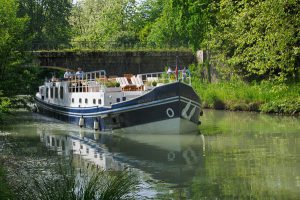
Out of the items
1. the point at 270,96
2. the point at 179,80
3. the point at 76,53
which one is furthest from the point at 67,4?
the point at 179,80

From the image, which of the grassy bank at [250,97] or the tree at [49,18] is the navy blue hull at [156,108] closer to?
the grassy bank at [250,97]

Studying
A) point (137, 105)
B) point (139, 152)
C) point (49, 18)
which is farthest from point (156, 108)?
point (49, 18)

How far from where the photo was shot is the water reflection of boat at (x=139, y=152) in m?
19.2

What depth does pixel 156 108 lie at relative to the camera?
93.0ft

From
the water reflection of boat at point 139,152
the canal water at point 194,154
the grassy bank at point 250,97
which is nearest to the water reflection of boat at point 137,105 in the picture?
the canal water at point 194,154

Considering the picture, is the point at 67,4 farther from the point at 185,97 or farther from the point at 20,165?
Answer: the point at 20,165

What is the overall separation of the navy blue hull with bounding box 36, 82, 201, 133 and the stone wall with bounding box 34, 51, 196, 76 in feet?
76.8

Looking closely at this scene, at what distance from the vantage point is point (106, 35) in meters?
90.3

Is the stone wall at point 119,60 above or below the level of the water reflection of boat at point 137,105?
above

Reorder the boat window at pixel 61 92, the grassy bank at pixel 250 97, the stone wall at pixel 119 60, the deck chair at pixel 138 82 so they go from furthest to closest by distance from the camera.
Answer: the stone wall at pixel 119 60 < the boat window at pixel 61 92 < the grassy bank at pixel 250 97 < the deck chair at pixel 138 82

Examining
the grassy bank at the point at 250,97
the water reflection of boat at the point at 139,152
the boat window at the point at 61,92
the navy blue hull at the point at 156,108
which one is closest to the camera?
the water reflection of boat at the point at 139,152

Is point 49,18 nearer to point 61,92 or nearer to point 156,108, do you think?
point 61,92

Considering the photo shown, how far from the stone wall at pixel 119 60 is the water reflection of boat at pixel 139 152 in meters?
22.9

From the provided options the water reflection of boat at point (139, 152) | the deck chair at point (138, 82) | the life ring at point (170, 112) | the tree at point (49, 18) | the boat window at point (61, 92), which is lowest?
the water reflection of boat at point (139, 152)
